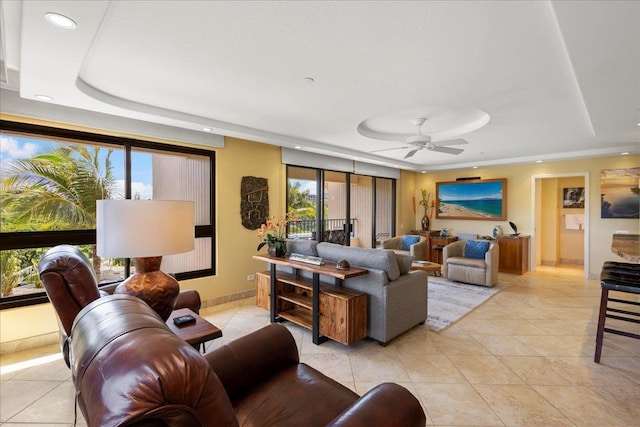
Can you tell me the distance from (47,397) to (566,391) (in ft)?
12.8

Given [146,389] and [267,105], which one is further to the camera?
[267,105]

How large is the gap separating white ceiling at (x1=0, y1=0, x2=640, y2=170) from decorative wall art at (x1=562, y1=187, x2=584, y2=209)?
3.89 meters

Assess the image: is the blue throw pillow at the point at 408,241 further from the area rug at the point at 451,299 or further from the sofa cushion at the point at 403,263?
the sofa cushion at the point at 403,263

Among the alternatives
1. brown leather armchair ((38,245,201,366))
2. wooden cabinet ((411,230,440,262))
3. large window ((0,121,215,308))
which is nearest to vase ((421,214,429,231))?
wooden cabinet ((411,230,440,262))

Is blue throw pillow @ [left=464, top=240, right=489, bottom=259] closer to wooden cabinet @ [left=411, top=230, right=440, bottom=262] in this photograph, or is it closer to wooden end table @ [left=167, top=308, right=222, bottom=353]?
wooden cabinet @ [left=411, top=230, right=440, bottom=262]

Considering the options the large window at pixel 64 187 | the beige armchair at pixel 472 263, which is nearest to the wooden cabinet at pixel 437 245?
the beige armchair at pixel 472 263

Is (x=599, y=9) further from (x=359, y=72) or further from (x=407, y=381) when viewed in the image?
(x=407, y=381)

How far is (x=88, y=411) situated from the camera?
0.66 meters

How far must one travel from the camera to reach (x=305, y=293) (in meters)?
3.60

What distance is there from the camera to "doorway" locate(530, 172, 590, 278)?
6840 mm

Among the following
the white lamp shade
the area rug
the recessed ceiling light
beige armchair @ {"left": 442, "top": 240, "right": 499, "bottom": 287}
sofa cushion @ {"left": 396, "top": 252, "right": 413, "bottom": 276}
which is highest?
the recessed ceiling light

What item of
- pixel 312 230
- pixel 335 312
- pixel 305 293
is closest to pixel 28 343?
pixel 305 293

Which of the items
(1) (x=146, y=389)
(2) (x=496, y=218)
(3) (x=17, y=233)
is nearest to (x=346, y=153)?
(2) (x=496, y=218)

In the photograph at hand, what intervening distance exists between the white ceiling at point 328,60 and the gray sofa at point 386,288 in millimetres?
1618
